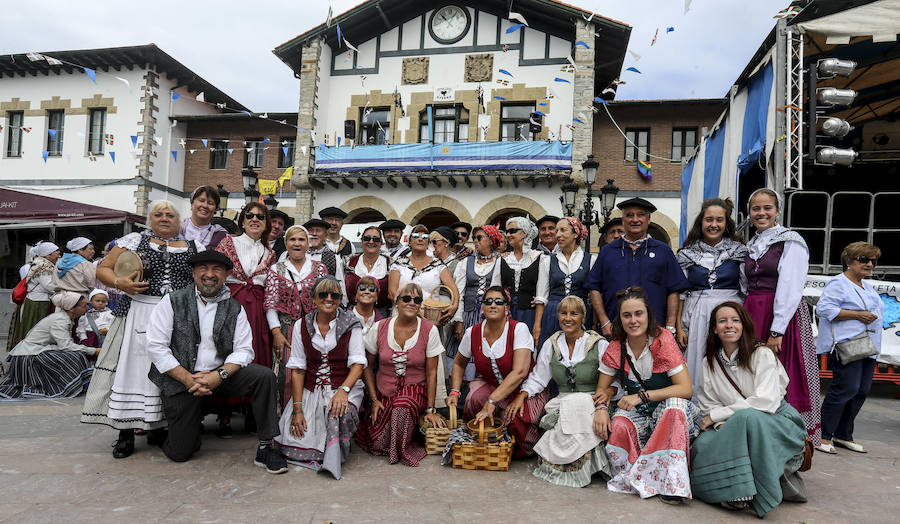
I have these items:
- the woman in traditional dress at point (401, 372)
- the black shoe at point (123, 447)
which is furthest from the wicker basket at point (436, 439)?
the black shoe at point (123, 447)

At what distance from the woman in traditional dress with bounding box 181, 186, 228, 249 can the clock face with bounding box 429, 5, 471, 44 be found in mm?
13314

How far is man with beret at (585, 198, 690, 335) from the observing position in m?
4.36

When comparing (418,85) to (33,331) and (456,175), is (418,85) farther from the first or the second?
(33,331)

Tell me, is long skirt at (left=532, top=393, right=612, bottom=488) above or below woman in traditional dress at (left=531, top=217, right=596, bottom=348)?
below

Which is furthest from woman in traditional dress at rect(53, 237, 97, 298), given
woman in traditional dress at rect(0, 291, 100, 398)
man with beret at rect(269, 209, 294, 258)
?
man with beret at rect(269, 209, 294, 258)

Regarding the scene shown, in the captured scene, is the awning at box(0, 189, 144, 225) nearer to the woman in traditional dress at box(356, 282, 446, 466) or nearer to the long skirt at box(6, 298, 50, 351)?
the long skirt at box(6, 298, 50, 351)

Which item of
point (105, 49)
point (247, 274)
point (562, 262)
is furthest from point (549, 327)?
point (105, 49)

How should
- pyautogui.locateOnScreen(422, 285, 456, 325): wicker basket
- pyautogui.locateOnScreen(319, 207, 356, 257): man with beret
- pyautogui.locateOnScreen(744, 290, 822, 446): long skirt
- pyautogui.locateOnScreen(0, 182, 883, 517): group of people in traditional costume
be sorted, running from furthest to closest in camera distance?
pyautogui.locateOnScreen(319, 207, 356, 257): man with beret, pyautogui.locateOnScreen(422, 285, 456, 325): wicker basket, pyautogui.locateOnScreen(744, 290, 822, 446): long skirt, pyautogui.locateOnScreen(0, 182, 883, 517): group of people in traditional costume

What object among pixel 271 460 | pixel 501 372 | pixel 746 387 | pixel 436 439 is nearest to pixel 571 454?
pixel 501 372

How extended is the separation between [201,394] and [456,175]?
39.6ft

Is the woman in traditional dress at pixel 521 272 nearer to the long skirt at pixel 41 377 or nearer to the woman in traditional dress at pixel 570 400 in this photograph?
the woman in traditional dress at pixel 570 400

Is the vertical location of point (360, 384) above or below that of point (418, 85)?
below

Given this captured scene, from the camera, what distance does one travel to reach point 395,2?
1606 centimetres

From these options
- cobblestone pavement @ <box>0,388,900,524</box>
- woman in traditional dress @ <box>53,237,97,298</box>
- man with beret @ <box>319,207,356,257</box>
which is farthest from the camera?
woman in traditional dress @ <box>53,237,97,298</box>
